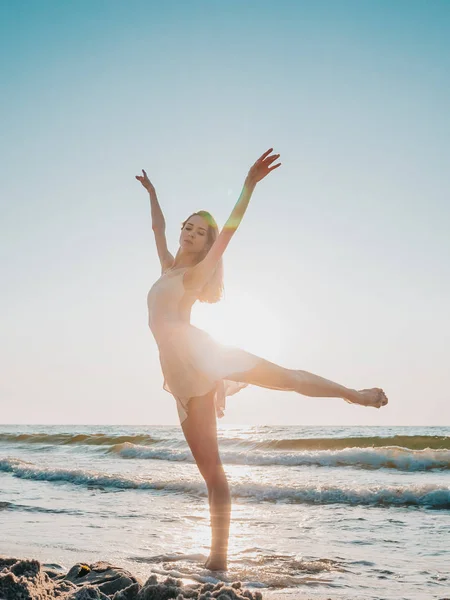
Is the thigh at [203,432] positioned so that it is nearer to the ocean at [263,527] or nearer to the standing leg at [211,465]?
the standing leg at [211,465]

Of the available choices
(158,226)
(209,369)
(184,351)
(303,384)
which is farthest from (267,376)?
(158,226)

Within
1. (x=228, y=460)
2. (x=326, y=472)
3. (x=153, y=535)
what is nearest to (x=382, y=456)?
(x=326, y=472)

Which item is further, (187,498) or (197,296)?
(187,498)

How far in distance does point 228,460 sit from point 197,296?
12.6 m

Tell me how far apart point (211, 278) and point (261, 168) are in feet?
3.09

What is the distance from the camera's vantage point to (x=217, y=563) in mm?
4195

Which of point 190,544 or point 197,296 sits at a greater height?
point 197,296

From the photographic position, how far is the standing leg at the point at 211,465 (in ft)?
13.7

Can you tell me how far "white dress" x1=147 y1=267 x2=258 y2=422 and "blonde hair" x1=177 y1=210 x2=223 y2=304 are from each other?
129 millimetres

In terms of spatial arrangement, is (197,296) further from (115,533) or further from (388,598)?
(115,533)

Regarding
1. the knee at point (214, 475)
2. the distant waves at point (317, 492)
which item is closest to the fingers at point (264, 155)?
the knee at point (214, 475)

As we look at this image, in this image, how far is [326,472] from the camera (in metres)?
12.7

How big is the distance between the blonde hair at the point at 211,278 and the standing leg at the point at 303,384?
2.25 feet

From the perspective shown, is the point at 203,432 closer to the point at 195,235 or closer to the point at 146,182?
the point at 195,235
